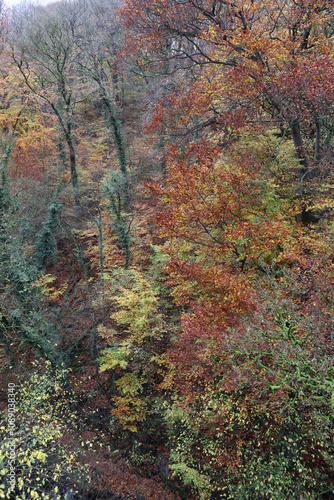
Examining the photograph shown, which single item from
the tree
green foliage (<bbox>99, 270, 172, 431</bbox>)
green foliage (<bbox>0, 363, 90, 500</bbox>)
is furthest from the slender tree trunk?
the tree

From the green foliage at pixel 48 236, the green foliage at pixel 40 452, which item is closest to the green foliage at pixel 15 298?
the green foliage at pixel 40 452

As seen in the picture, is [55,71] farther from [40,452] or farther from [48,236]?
[40,452]

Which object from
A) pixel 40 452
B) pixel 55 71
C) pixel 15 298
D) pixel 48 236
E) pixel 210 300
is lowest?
pixel 40 452

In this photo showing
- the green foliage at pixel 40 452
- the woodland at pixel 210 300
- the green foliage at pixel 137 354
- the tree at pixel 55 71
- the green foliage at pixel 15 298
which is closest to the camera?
the green foliage at pixel 40 452

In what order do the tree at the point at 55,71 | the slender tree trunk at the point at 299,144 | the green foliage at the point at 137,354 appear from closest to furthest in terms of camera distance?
1. the slender tree trunk at the point at 299,144
2. the green foliage at the point at 137,354
3. the tree at the point at 55,71

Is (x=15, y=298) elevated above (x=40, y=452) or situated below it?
above

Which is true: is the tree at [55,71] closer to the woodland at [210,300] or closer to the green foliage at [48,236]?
the green foliage at [48,236]

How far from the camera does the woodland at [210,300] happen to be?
6.65m

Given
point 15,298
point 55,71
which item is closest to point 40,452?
point 15,298

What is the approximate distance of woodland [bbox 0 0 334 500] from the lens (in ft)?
21.8

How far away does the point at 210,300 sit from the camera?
9023 millimetres

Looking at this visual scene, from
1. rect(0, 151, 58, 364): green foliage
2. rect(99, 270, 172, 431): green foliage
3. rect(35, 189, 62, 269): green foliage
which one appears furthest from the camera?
rect(35, 189, 62, 269): green foliage

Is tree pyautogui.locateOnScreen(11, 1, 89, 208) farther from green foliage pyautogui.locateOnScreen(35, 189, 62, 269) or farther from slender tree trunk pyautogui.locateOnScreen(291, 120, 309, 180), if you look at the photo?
slender tree trunk pyautogui.locateOnScreen(291, 120, 309, 180)

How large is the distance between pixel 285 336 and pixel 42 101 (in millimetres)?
21367
